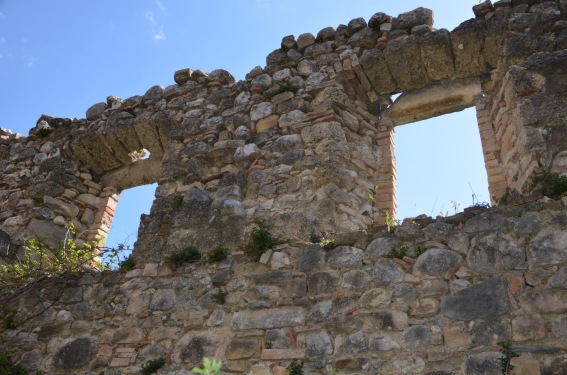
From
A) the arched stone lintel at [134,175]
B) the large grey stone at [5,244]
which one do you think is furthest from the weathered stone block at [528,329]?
the large grey stone at [5,244]

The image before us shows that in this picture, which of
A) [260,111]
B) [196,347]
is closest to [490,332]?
[196,347]

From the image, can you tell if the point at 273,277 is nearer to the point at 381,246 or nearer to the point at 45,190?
the point at 381,246

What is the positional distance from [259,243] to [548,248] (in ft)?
6.83

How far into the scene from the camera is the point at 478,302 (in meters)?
3.48

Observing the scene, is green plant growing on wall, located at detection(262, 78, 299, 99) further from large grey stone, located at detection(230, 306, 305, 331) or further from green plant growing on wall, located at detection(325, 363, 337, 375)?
green plant growing on wall, located at detection(325, 363, 337, 375)

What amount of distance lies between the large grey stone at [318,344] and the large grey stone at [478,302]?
30.7 inches

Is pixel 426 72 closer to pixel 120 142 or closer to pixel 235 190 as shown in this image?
pixel 235 190

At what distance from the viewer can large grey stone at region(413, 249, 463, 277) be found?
3709 millimetres

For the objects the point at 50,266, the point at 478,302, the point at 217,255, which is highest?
the point at 50,266

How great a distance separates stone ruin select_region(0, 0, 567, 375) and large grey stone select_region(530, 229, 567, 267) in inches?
0.4

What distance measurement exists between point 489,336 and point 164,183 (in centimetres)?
344

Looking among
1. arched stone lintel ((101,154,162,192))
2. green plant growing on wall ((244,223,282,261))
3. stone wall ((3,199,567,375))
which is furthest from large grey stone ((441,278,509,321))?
arched stone lintel ((101,154,162,192))

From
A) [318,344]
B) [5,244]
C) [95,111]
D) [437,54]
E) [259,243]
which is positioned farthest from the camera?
[95,111]

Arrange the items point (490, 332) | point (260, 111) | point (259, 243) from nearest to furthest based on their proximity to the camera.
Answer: point (490, 332)
point (259, 243)
point (260, 111)
